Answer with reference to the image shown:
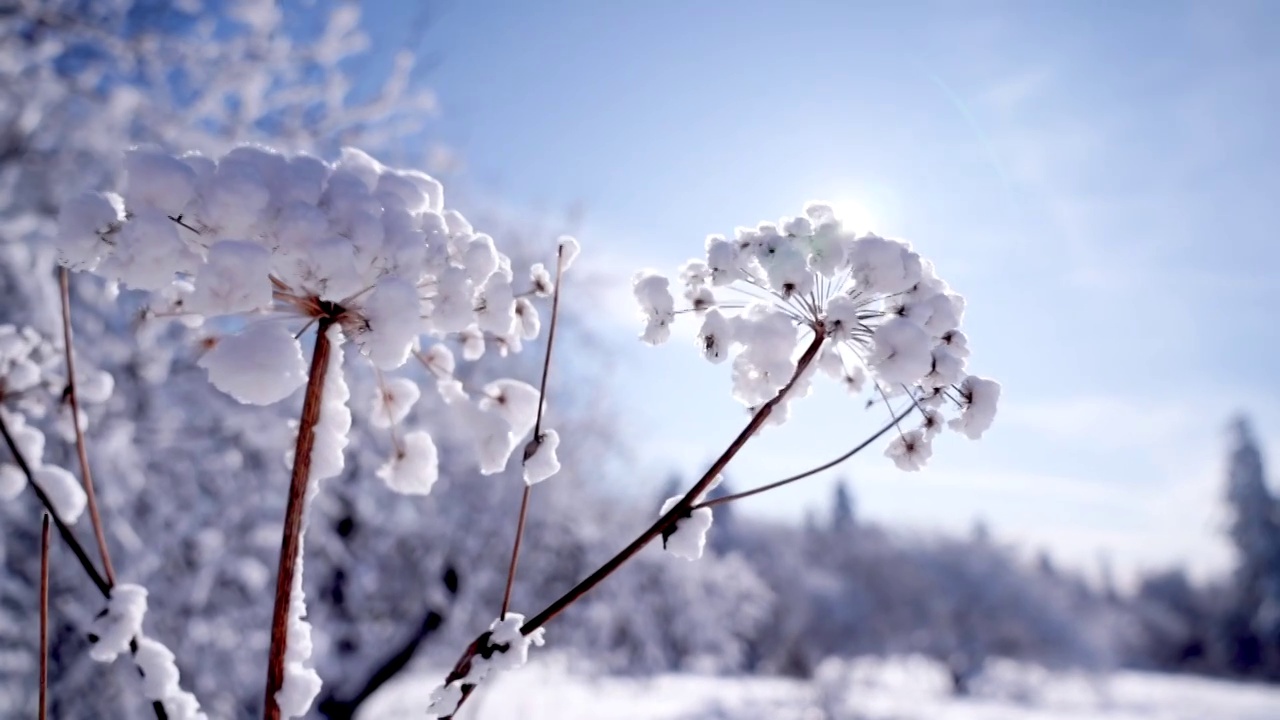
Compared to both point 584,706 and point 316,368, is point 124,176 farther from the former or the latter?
point 584,706

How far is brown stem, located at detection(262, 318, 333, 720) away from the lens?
89 cm

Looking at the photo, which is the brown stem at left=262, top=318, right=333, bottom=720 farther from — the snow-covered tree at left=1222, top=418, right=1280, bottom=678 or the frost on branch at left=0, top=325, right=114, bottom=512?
the snow-covered tree at left=1222, top=418, right=1280, bottom=678

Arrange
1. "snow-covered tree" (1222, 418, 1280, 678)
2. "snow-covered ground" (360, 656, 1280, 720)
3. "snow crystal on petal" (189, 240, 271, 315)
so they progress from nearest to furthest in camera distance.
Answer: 1. "snow crystal on petal" (189, 240, 271, 315)
2. "snow-covered ground" (360, 656, 1280, 720)
3. "snow-covered tree" (1222, 418, 1280, 678)

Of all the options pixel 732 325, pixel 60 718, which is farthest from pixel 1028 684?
pixel 732 325

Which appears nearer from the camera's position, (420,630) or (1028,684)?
(420,630)

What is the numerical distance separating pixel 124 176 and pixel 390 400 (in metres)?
0.54

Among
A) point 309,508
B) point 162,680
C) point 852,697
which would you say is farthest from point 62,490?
point 852,697

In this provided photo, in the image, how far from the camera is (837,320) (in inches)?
42.2

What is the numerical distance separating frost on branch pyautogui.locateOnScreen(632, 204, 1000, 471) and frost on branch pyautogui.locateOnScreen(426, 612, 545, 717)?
455mm

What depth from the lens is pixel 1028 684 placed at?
32.0 m

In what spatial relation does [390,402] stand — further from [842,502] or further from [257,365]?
[842,502]

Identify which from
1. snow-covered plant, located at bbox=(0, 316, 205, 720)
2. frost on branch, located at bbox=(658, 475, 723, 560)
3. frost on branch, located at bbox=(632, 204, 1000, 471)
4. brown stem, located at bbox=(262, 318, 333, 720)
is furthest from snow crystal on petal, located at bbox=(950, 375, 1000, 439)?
snow-covered plant, located at bbox=(0, 316, 205, 720)

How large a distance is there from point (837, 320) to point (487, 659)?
2.18 ft

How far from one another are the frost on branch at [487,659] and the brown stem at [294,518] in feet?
0.63
